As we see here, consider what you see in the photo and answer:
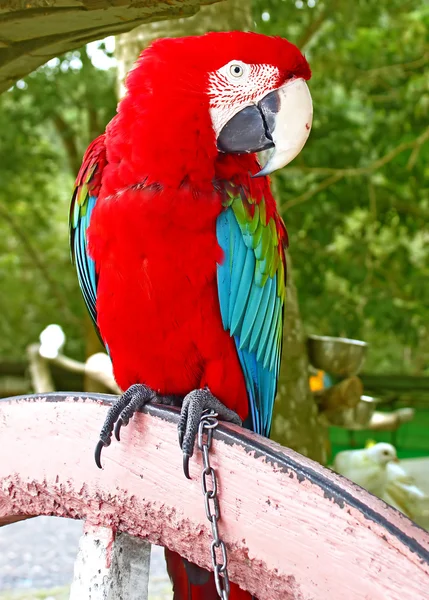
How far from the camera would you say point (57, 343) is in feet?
14.0

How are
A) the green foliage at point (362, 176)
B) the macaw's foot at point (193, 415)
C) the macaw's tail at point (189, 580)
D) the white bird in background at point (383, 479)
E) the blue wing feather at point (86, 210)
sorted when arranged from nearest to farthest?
the macaw's foot at point (193, 415), the macaw's tail at point (189, 580), the blue wing feather at point (86, 210), the white bird in background at point (383, 479), the green foliage at point (362, 176)

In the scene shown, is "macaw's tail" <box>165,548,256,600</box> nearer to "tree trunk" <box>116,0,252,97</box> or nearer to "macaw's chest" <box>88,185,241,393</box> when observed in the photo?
"macaw's chest" <box>88,185,241,393</box>

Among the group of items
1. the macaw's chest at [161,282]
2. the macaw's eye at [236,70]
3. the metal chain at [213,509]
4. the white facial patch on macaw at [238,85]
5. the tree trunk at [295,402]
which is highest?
the macaw's eye at [236,70]

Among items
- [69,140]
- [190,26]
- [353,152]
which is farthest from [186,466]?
[69,140]

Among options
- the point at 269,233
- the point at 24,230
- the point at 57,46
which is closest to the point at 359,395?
the point at 269,233

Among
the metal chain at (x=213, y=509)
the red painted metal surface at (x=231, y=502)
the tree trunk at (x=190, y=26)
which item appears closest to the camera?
the red painted metal surface at (x=231, y=502)

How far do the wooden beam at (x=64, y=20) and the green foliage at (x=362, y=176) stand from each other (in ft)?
8.01

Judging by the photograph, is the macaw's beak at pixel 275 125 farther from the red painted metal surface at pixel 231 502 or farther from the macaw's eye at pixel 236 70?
the red painted metal surface at pixel 231 502

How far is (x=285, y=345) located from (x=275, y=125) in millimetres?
1013

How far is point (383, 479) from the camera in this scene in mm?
2441

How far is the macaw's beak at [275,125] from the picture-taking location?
3.76ft

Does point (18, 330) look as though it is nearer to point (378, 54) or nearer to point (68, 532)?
point (68, 532)

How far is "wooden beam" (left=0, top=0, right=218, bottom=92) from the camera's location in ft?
2.64

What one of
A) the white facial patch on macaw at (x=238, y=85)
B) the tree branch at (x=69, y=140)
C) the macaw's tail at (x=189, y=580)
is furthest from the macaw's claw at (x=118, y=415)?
the tree branch at (x=69, y=140)
